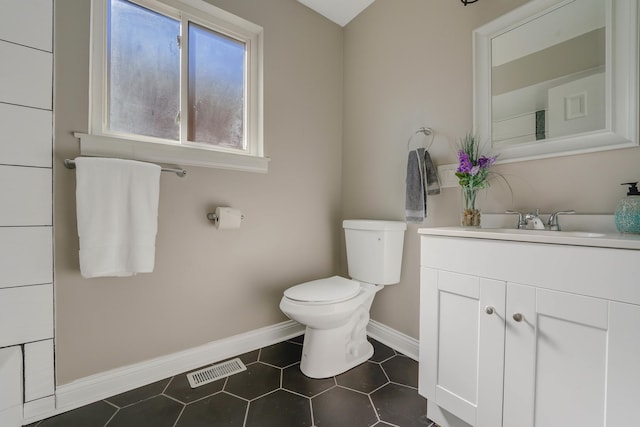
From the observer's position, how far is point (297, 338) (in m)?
1.83

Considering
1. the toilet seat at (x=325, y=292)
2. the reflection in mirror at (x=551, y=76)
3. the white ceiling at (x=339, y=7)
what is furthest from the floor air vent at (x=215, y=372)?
the white ceiling at (x=339, y=7)

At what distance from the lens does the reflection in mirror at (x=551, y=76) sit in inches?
39.8

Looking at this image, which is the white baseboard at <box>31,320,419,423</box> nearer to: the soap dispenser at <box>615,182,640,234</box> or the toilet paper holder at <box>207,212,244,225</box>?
the toilet paper holder at <box>207,212,244,225</box>

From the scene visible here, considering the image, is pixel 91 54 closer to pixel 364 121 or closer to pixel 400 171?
pixel 364 121

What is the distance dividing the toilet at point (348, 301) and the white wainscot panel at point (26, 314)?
1.01m

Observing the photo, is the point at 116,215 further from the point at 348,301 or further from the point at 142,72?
the point at 348,301

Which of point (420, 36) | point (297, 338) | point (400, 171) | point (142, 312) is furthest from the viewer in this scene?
point (297, 338)

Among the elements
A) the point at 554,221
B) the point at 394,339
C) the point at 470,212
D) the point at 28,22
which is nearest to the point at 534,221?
the point at 554,221

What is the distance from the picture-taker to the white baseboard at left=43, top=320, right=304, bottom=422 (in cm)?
119

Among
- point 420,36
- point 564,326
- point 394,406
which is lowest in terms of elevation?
point 394,406

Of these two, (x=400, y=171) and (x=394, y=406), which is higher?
(x=400, y=171)

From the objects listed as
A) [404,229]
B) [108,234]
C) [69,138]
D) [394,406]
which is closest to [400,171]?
[404,229]

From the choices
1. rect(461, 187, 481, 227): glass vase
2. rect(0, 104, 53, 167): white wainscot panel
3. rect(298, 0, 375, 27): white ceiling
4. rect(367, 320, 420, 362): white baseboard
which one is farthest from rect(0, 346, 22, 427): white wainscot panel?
rect(298, 0, 375, 27): white ceiling

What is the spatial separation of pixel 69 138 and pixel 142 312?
88 cm
